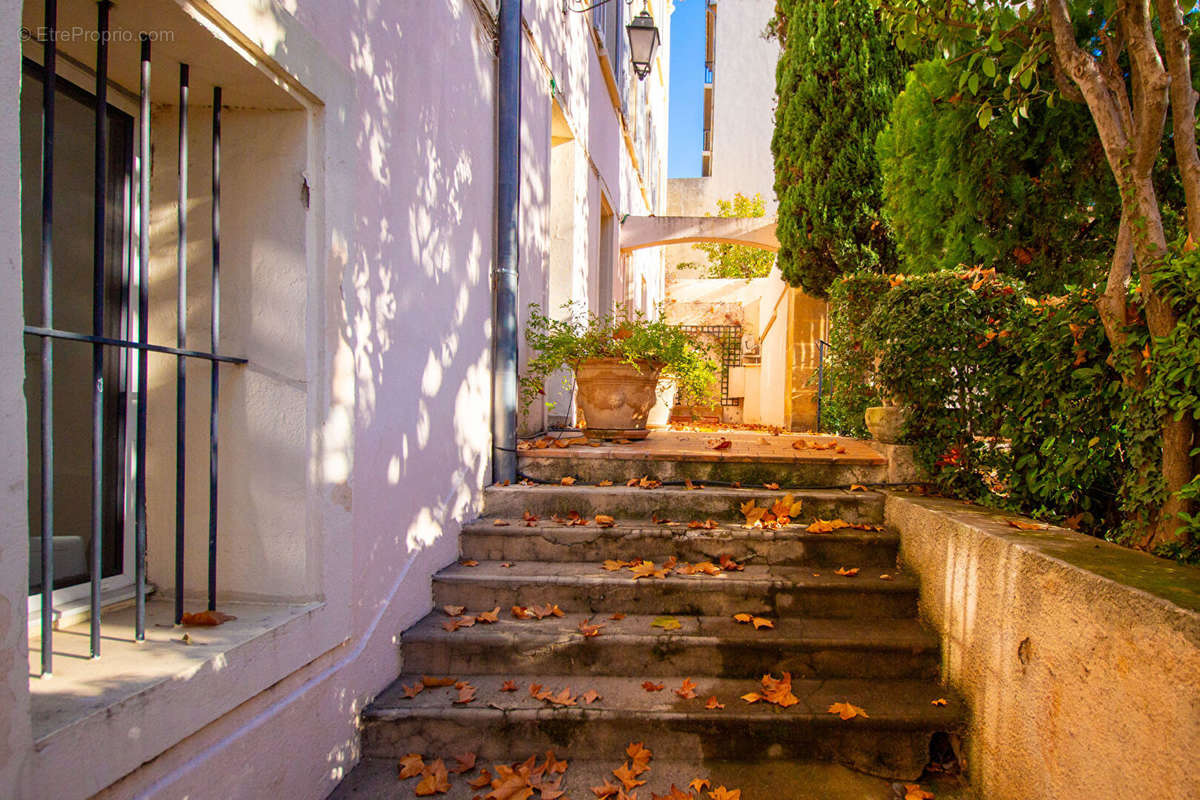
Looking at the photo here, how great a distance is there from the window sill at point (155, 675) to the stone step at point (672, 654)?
2.57ft

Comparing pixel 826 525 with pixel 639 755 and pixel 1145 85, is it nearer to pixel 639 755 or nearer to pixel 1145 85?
pixel 639 755

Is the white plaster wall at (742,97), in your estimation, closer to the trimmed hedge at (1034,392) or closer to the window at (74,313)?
the trimmed hedge at (1034,392)

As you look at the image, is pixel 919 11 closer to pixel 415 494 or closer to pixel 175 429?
pixel 415 494

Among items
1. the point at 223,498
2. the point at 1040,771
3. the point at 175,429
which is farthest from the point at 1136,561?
the point at 175,429

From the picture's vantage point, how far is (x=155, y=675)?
5.80 ft

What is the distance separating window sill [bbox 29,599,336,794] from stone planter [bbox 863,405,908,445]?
3.31 meters

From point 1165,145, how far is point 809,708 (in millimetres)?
4511

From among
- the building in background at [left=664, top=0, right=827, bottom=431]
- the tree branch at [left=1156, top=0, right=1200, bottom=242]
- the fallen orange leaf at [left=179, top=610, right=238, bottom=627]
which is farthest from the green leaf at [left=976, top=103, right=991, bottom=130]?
the building in background at [left=664, top=0, right=827, bottom=431]

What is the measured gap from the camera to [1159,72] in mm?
2598

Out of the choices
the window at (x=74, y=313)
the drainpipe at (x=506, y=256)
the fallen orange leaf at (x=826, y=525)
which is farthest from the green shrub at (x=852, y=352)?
the window at (x=74, y=313)

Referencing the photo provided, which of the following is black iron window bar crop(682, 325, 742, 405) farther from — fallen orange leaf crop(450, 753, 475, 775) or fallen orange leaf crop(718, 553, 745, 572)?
fallen orange leaf crop(450, 753, 475, 775)

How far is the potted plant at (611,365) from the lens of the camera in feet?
16.8

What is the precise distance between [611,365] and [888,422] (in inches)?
75.8

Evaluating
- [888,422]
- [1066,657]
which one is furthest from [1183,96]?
[1066,657]
